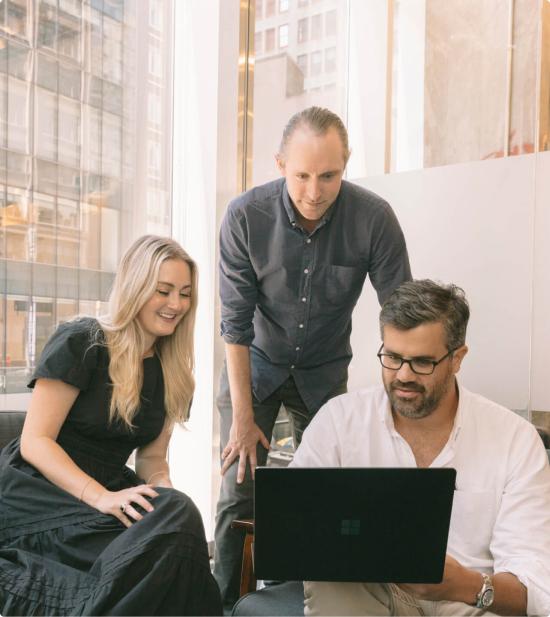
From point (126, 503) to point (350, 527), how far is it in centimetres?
66

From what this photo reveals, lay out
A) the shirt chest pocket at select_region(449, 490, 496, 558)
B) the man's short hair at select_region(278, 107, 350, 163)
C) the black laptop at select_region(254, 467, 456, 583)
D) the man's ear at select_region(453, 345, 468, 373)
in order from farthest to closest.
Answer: the man's short hair at select_region(278, 107, 350, 163) → the man's ear at select_region(453, 345, 468, 373) → the shirt chest pocket at select_region(449, 490, 496, 558) → the black laptop at select_region(254, 467, 456, 583)

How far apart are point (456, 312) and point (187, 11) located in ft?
7.50

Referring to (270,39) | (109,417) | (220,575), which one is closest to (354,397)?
(109,417)

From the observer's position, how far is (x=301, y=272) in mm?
2312

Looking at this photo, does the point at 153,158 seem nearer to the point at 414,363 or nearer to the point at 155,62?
the point at 155,62

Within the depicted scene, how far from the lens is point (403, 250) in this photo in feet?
7.45

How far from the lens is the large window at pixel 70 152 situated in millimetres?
2634

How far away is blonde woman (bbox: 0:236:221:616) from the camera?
153 centimetres

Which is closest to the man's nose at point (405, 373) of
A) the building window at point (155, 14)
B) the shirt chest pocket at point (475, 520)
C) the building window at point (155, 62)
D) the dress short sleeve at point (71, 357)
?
the shirt chest pocket at point (475, 520)

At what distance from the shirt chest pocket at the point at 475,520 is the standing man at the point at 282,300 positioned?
762 millimetres

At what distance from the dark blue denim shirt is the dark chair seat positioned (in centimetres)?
70

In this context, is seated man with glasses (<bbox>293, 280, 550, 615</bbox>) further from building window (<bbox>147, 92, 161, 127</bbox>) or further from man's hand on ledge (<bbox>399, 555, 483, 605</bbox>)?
building window (<bbox>147, 92, 161, 127</bbox>)

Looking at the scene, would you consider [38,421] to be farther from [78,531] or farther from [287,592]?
[287,592]

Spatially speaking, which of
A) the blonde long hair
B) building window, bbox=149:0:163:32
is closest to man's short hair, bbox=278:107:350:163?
the blonde long hair
